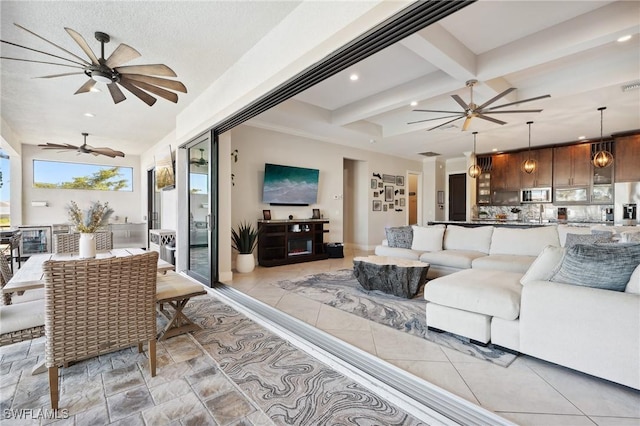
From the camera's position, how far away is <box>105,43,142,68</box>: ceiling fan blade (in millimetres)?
2287

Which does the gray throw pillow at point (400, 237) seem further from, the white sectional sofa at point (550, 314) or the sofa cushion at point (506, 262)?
the white sectional sofa at point (550, 314)

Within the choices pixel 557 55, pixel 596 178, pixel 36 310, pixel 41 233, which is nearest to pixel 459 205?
pixel 596 178

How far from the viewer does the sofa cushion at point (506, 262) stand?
12.5 ft

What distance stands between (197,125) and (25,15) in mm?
1985

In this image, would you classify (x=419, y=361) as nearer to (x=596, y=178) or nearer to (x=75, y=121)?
(x=75, y=121)

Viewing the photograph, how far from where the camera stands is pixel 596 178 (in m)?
6.98

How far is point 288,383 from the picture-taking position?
2049 millimetres

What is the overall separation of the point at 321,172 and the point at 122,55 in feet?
16.2

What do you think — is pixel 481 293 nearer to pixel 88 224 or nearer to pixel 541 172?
pixel 88 224

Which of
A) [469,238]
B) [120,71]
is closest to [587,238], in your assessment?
[469,238]

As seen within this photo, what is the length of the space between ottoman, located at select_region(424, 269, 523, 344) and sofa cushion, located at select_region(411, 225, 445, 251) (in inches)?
86.4

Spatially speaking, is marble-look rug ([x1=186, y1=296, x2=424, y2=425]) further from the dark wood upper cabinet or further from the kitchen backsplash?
the dark wood upper cabinet

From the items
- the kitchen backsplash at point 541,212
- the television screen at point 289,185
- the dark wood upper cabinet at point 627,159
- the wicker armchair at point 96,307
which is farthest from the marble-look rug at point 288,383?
the dark wood upper cabinet at point 627,159

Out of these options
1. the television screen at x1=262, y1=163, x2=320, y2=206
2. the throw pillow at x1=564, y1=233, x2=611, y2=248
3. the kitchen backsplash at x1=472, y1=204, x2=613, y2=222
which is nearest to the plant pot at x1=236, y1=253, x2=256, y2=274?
the television screen at x1=262, y1=163, x2=320, y2=206
